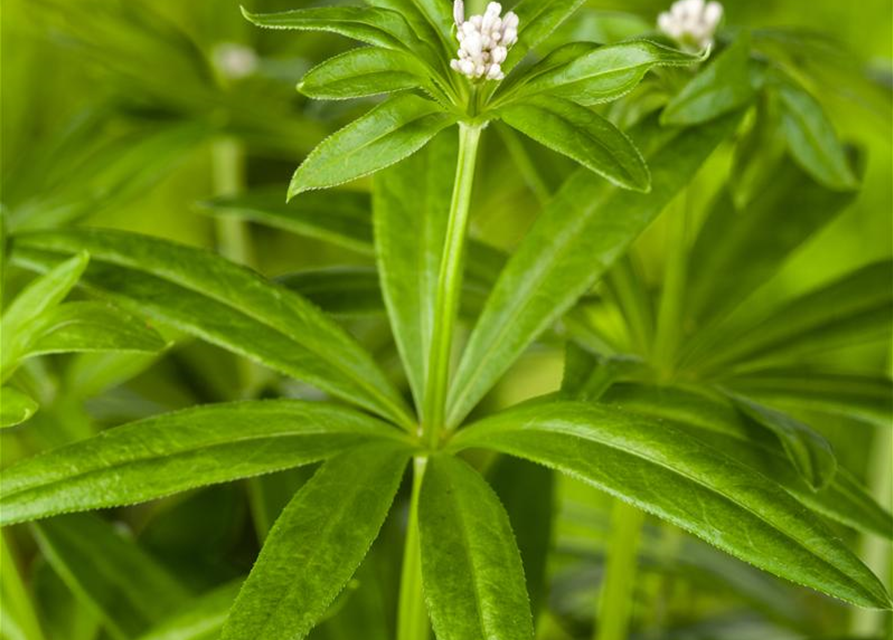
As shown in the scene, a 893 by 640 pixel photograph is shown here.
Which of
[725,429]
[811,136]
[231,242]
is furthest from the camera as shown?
[231,242]

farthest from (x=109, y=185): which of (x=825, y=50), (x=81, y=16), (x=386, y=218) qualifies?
(x=825, y=50)

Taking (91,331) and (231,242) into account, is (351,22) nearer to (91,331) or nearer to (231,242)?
(91,331)

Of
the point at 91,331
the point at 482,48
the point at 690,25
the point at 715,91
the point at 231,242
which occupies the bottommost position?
the point at 91,331

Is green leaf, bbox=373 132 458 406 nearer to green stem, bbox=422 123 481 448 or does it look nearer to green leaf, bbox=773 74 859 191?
green stem, bbox=422 123 481 448

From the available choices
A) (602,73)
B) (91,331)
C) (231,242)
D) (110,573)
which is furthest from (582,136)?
(231,242)

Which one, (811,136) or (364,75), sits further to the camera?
(811,136)

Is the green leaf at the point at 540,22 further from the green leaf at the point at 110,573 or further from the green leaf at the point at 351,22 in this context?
the green leaf at the point at 110,573
